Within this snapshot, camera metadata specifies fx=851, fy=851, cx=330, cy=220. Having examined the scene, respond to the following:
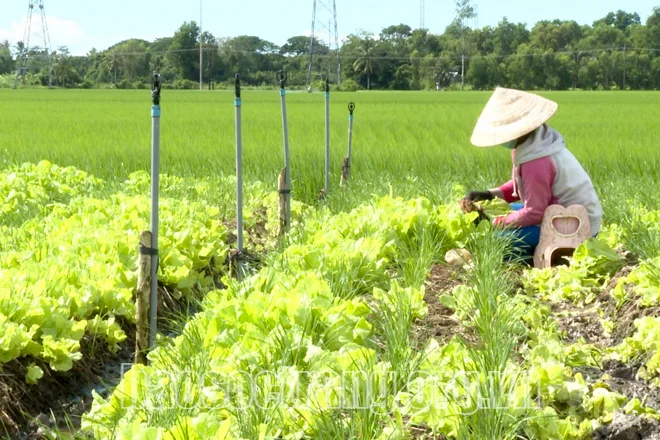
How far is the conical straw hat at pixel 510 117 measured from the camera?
15.0 feet

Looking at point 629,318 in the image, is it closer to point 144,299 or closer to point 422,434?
point 422,434

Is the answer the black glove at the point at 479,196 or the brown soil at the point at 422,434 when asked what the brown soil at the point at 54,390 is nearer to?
the brown soil at the point at 422,434

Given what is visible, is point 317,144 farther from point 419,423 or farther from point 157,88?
point 419,423

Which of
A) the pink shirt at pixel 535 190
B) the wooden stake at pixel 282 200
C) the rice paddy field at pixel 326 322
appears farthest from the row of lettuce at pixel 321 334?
the wooden stake at pixel 282 200

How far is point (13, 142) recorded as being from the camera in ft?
37.9

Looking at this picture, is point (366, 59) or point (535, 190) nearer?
point (535, 190)

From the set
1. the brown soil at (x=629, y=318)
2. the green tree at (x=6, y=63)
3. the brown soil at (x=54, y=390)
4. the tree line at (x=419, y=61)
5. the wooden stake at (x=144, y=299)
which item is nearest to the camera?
the brown soil at (x=54, y=390)

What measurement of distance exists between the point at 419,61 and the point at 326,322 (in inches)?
3172

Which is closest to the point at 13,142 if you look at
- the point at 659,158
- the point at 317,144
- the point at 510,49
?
the point at 317,144

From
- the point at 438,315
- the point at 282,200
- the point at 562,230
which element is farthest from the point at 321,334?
the point at 282,200

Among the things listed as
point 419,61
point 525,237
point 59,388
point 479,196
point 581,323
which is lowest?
point 59,388

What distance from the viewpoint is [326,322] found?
2.97 meters

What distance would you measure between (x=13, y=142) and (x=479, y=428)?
34.7ft

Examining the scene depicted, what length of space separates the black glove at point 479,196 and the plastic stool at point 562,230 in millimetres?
520
